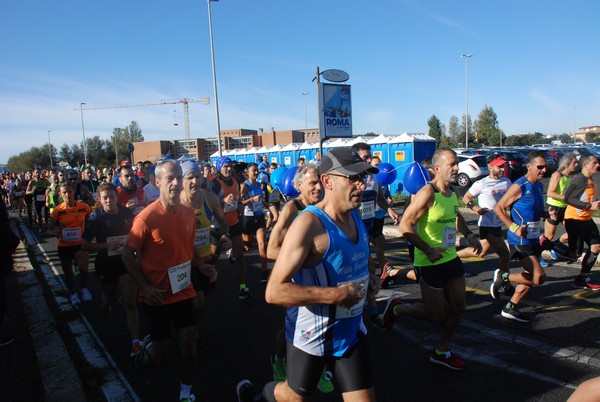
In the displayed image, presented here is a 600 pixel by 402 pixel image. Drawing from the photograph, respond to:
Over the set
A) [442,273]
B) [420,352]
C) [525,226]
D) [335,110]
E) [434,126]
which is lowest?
[420,352]

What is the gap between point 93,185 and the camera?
1175cm

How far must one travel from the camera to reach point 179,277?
3387 millimetres

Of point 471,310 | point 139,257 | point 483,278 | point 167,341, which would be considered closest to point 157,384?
point 167,341

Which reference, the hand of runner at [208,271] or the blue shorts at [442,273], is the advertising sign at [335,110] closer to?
the blue shorts at [442,273]

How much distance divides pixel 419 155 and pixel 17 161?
3675 inches

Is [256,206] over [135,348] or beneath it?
over

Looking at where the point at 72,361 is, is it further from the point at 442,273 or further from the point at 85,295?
the point at 442,273

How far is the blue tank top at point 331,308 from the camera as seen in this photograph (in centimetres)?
226

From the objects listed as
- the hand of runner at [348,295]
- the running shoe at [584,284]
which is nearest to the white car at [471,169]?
the running shoe at [584,284]

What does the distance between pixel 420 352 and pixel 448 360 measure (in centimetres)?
40

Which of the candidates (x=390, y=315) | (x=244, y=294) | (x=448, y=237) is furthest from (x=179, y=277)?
(x=244, y=294)

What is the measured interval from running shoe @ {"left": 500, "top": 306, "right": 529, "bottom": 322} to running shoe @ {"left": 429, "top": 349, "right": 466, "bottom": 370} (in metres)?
1.39

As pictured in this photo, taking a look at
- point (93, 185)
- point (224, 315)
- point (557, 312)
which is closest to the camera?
point (557, 312)

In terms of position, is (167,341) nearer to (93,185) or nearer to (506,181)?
(506,181)
